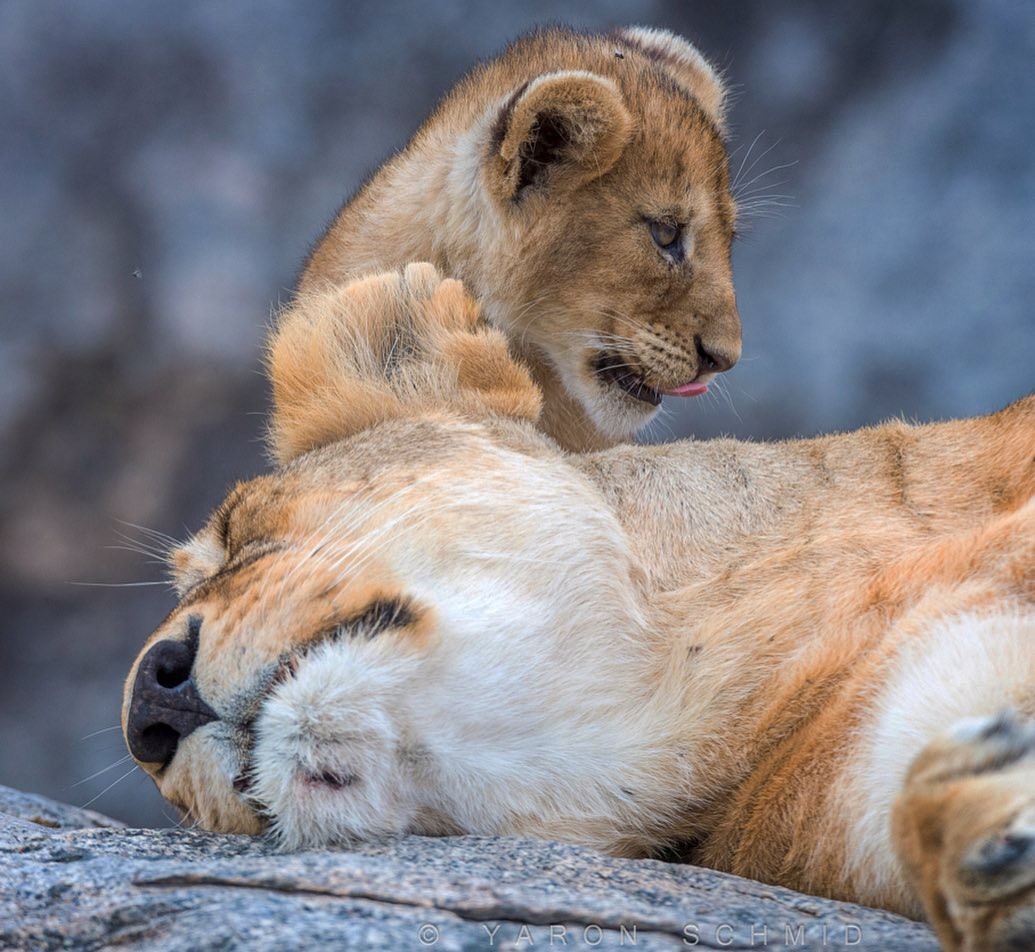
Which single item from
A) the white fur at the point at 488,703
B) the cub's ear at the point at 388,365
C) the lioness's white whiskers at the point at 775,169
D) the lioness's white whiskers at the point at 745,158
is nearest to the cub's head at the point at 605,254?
the lioness's white whiskers at the point at 745,158

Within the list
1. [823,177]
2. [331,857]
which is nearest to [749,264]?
[823,177]

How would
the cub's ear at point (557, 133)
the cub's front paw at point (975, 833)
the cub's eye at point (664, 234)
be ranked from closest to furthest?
the cub's front paw at point (975, 833) < the cub's ear at point (557, 133) < the cub's eye at point (664, 234)

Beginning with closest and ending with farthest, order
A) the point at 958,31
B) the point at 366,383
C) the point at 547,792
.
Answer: the point at 547,792, the point at 366,383, the point at 958,31

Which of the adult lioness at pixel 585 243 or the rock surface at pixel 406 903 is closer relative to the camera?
the rock surface at pixel 406 903

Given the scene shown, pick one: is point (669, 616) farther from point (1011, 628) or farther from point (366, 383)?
point (366, 383)

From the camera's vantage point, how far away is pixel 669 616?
1308mm

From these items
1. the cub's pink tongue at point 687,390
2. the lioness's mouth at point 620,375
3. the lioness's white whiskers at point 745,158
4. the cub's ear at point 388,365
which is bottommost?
the cub's ear at point 388,365

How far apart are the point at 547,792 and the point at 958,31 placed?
92.4 inches

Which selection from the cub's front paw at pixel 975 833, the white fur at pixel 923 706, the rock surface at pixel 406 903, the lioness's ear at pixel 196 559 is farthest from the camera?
the lioness's ear at pixel 196 559

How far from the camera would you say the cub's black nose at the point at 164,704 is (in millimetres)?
1131

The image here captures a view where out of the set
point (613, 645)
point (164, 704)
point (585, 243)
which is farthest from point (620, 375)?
point (164, 704)

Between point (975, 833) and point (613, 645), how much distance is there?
0.49m

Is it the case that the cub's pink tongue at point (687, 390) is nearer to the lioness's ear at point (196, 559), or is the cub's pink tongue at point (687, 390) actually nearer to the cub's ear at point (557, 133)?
the cub's ear at point (557, 133)

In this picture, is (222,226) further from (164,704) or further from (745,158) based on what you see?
(164,704)
